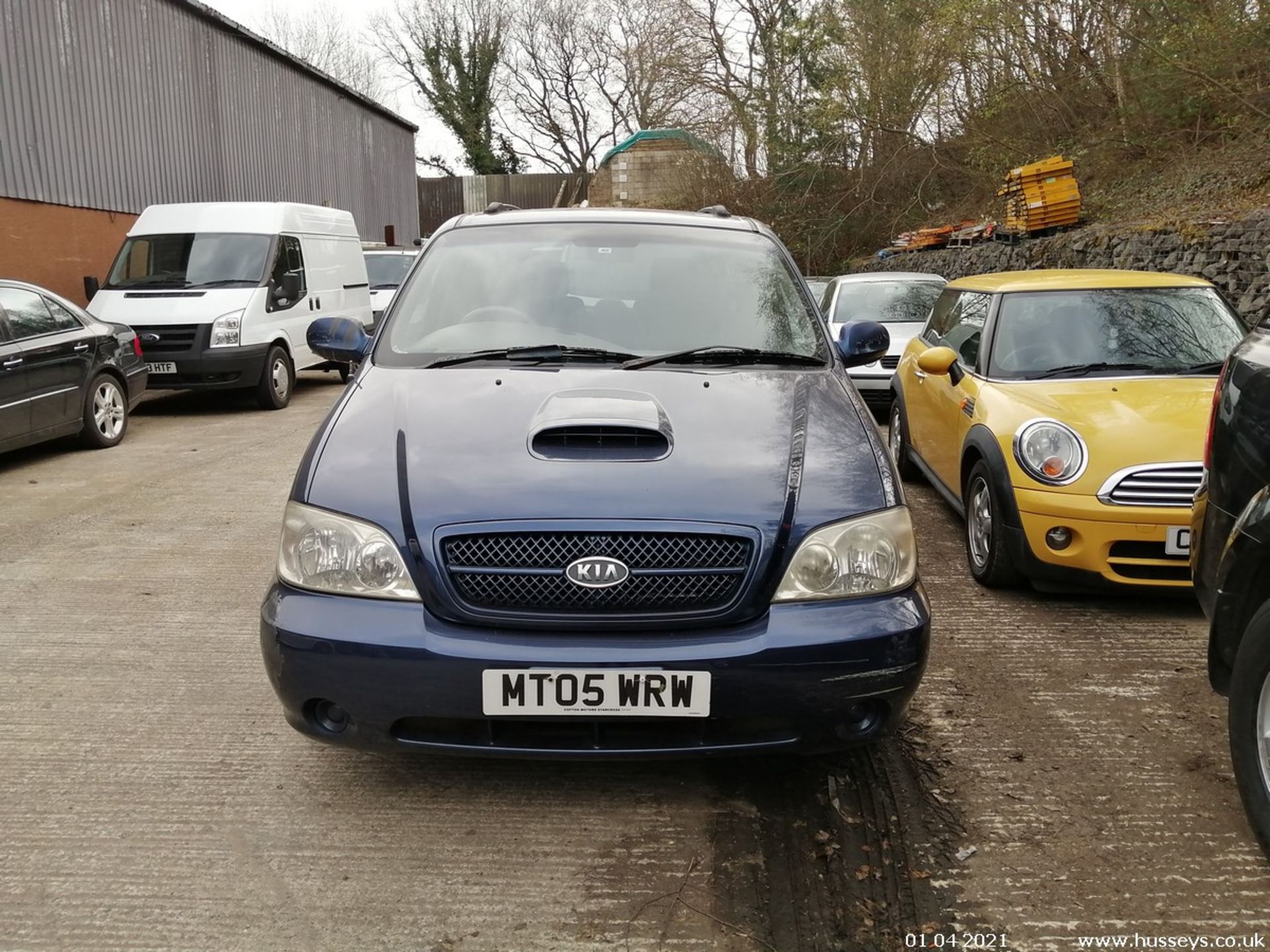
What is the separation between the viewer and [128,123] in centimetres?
1667

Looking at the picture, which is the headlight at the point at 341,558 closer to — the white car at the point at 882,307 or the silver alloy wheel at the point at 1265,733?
the silver alloy wheel at the point at 1265,733

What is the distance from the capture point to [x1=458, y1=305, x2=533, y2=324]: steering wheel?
3836mm

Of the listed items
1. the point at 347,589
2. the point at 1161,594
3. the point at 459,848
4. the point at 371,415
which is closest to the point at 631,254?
the point at 371,415

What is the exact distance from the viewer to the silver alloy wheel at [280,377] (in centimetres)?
1144

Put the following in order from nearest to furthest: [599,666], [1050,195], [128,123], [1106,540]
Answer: [599,666], [1106,540], [1050,195], [128,123]

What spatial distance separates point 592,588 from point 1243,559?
1.62 m

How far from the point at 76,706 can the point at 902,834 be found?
2.77m

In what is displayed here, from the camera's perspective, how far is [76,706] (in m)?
3.63

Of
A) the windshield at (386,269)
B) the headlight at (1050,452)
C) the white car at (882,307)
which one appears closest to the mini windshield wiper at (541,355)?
the headlight at (1050,452)

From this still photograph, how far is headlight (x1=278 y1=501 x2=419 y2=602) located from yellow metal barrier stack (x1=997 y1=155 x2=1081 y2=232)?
14.2 metres

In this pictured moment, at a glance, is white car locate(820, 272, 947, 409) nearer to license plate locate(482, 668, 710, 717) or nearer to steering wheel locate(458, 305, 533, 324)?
steering wheel locate(458, 305, 533, 324)

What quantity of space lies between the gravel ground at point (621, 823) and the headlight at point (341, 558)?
0.68 m

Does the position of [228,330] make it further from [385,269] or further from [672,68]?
[672,68]

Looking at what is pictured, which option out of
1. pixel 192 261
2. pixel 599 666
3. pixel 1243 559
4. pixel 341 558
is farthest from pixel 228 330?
pixel 1243 559
